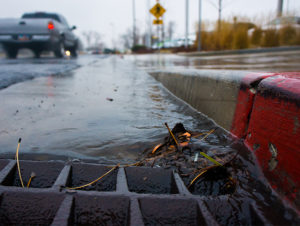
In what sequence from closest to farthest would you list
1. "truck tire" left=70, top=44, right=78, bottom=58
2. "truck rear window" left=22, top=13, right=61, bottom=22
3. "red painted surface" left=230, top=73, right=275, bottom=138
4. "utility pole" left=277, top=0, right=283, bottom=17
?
"red painted surface" left=230, top=73, right=275, bottom=138, "truck rear window" left=22, top=13, right=61, bottom=22, "utility pole" left=277, top=0, right=283, bottom=17, "truck tire" left=70, top=44, right=78, bottom=58

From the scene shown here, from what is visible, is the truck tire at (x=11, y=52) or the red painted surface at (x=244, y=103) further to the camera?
the truck tire at (x=11, y=52)

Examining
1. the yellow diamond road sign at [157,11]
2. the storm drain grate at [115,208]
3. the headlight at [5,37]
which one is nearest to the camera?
the storm drain grate at [115,208]

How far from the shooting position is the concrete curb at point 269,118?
0.99m

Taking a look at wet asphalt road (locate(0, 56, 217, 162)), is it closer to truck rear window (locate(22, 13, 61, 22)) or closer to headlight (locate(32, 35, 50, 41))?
headlight (locate(32, 35, 50, 41))

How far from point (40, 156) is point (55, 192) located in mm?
535

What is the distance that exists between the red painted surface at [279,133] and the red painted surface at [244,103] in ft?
0.35

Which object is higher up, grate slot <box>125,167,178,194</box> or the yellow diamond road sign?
the yellow diamond road sign

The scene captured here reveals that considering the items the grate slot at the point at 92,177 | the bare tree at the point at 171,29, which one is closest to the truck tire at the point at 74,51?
the grate slot at the point at 92,177

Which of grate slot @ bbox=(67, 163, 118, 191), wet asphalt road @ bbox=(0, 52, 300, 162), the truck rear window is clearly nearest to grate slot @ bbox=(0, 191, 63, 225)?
grate slot @ bbox=(67, 163, 118, 191)

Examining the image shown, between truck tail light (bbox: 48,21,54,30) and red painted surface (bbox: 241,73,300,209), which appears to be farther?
truck tail light (bbox: 48,21,54,30)

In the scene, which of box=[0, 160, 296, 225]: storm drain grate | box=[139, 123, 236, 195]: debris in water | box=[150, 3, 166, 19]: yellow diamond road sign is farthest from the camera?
box=[150, 3, 166, 19]: yellow diamond road sign

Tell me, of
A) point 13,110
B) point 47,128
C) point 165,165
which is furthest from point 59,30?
point 165,165

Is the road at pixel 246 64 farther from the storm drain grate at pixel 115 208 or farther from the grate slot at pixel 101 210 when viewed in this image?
the grate slot at pixel 101 210

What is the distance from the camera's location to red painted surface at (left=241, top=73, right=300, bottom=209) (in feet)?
3.19
